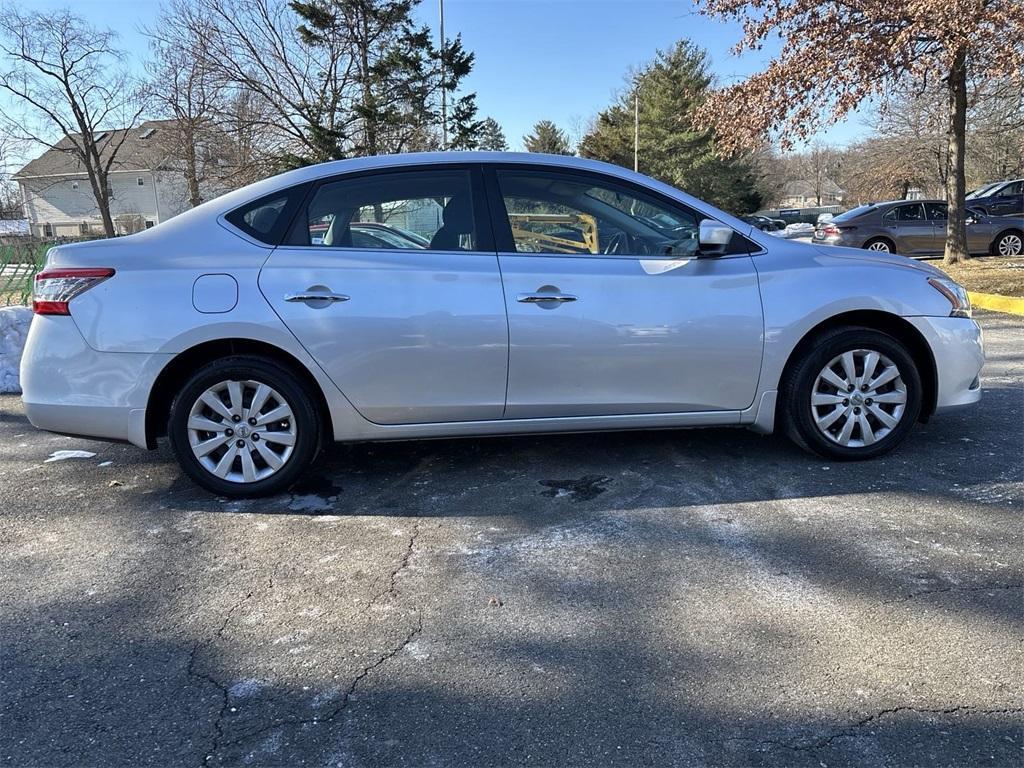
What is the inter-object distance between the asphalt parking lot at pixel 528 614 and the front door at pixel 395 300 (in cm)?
55

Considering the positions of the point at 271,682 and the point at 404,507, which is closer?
the point at 271,682

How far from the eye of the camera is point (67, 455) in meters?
4.67

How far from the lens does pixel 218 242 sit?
142 inches

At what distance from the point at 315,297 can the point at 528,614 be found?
1.87m

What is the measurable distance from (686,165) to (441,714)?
44.9 meters

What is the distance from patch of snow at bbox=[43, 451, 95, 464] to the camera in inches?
181

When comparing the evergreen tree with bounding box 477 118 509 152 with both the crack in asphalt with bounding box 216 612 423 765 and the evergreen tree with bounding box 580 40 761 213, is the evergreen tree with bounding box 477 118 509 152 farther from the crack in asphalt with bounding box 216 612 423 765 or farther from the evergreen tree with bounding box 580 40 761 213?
the crack in asphalt with bounding box 216 612 423 765

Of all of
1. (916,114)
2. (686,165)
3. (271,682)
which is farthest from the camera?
(686,165)

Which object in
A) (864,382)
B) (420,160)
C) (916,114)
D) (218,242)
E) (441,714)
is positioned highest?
(916,114)

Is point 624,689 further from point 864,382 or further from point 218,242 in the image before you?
point 218,242

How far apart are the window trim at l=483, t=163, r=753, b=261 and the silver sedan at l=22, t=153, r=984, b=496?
0.01m

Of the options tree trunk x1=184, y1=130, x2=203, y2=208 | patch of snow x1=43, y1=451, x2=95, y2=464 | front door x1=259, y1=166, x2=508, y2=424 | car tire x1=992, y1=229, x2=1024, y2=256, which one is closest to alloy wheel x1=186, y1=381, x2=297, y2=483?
front door x1=259, y1=166, x2=508, y2=424

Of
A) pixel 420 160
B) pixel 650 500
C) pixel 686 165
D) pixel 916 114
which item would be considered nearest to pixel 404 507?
pixel 650 500

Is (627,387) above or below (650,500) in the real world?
above
